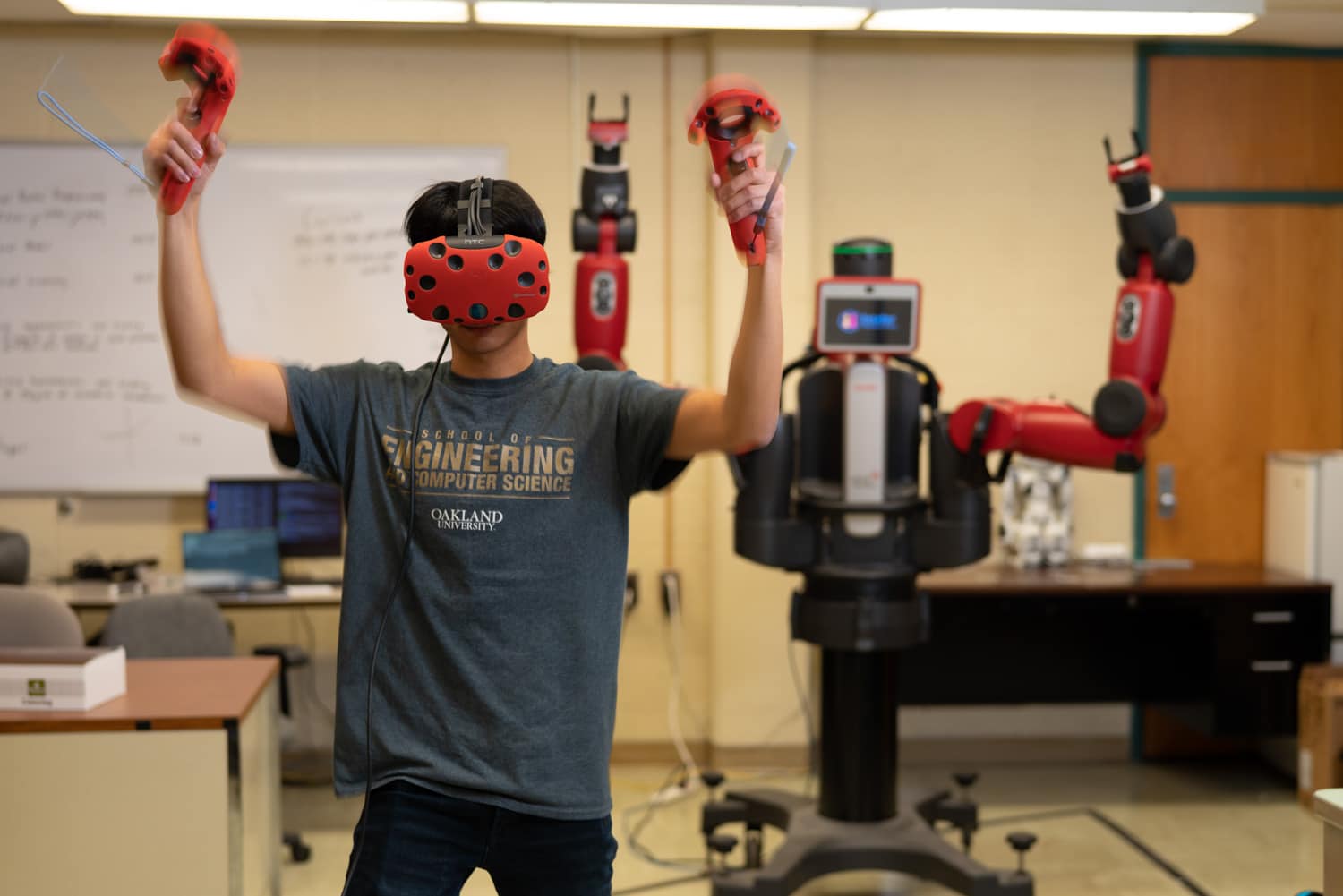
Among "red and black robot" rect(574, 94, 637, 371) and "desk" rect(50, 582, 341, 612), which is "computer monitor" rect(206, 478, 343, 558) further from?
"red and black robot" rect(574, 94, 637, 371)

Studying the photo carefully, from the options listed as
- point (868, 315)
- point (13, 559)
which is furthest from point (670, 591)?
point (13, 559)

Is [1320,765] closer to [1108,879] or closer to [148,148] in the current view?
[1108,879]

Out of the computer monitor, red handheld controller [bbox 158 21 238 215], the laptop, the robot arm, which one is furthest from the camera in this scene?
the computer monitor

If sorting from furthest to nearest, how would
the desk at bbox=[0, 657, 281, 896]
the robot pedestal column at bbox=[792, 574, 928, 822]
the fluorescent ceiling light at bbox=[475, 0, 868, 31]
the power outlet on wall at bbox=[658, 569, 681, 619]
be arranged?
the power outlet on wall at bbox=[658, 569, 681, 619] < the fluorescent ceiling light at bbox=[475, 0, 868, 31] < the robot pedestal column at bbox=[792, 574, 928, 822] < the desk at bbox=[0, 657, 281, 896]

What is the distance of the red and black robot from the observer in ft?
10.6

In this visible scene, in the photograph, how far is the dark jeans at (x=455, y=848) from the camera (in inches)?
59.1

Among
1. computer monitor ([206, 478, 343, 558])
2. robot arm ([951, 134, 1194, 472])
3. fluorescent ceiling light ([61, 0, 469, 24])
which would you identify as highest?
fluorescent ceiling light ([61, 0, 469, 24])

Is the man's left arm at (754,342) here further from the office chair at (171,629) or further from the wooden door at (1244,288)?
the wooden door at (1244,288)

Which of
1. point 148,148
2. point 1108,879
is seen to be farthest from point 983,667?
point 148,148

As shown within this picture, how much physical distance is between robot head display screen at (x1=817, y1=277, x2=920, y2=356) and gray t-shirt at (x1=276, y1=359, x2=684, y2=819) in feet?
5.58

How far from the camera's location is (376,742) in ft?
4.95

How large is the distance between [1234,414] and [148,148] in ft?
13.9

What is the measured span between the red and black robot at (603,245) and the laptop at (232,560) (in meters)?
1.51

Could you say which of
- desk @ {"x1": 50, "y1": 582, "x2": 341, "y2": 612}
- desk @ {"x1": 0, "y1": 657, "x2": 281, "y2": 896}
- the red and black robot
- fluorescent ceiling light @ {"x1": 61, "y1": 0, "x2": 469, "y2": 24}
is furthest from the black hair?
desk @ {"x1": 50, "y1": 582, "x2": 341, "y2": 612}
